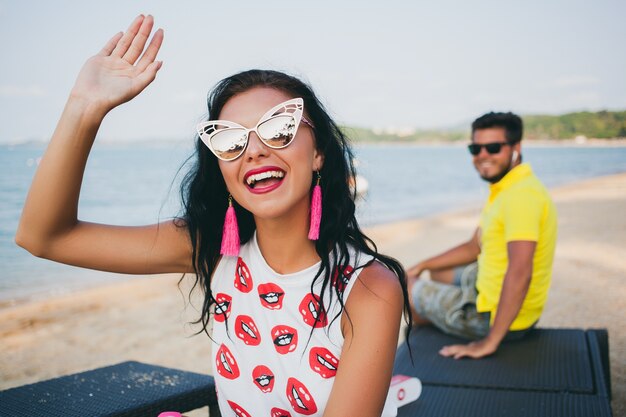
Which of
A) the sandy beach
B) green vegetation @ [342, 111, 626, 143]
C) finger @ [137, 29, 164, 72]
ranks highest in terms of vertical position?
finger @ [137, 29, 164, 72]

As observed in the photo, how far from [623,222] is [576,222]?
1058 mm

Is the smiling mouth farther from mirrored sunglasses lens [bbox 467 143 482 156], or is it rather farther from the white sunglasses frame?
mirrored sunglasses lens [bbox 467 143 482 156]

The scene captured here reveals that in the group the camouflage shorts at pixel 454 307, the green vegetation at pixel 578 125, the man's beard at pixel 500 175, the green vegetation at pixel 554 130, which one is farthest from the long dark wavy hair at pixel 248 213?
the green vegetation at pixel 578 125

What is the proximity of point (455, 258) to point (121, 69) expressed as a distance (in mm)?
3721

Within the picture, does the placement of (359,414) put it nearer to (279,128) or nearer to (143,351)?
(279,128)

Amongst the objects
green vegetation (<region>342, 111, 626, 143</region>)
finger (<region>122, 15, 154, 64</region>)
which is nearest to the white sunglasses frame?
finger (<region>122, 15, 154, 64</region>)

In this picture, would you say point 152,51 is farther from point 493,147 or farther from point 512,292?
point 493,147

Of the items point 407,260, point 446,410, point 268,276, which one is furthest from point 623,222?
point 268,276

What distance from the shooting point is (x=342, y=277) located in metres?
1.98

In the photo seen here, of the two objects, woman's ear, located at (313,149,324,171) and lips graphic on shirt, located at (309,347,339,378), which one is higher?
woman's ear, located at (313,149,324,171)

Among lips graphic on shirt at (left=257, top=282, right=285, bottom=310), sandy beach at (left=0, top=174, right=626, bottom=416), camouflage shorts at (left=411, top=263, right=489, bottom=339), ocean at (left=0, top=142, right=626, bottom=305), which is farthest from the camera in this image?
ocean at (left=0, top=142, right=626, bottom=305)

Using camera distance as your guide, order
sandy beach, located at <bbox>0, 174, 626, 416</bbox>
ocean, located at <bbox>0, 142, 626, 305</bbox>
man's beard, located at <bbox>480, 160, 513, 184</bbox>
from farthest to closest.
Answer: ocean, located at <bbox>0, 142, 626, 305</bbox>, sandy beach, located at <bbox>0, 174, 626, 416</bbox>, man's beard, located at <bbox>480, 160, 513, 184</bbox>

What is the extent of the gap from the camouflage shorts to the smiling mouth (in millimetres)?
2570

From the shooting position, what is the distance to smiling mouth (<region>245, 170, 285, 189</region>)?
195 centimetres
